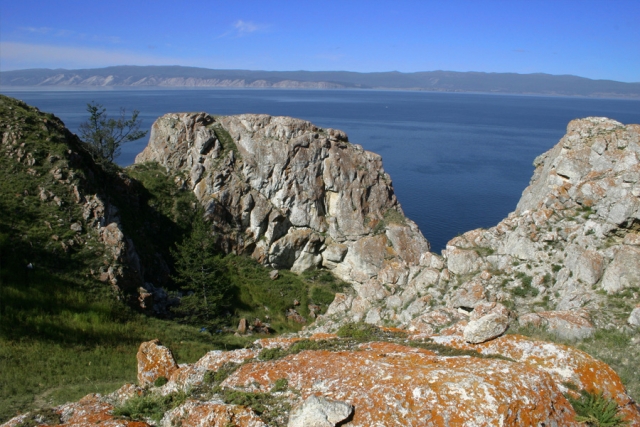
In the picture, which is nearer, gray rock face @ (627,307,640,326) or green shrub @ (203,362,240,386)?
green shrub @ (203,362,240,386)

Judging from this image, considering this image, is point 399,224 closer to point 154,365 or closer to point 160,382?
point 154,365

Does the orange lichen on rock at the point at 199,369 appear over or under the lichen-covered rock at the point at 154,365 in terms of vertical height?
over

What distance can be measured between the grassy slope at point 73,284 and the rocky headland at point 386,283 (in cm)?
98

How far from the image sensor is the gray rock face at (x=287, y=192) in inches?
1430

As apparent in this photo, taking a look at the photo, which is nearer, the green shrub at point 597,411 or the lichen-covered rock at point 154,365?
the green shrub at point 597,411

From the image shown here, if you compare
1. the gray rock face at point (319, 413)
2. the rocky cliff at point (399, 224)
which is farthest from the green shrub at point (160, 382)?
the rocky cliff at point (399, 224)

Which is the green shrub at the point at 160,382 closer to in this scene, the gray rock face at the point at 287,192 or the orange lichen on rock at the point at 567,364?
the orange lichen on rock at the point at 567,364

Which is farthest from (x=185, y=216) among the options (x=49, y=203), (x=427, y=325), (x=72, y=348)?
(x=427, y=325)

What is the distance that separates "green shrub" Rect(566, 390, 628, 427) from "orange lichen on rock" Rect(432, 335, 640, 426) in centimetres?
21

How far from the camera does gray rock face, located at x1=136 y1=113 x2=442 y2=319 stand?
36.3m

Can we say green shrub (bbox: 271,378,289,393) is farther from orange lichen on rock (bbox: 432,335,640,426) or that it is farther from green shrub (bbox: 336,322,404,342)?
orange lichen on rock (bbox: 432,335,640,426)

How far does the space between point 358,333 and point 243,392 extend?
3.12 metres

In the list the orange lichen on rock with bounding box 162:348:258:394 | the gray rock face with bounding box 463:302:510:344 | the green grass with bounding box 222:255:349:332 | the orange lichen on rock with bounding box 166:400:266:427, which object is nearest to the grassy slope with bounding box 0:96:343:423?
the green grass with bounding box 222:255:349:332

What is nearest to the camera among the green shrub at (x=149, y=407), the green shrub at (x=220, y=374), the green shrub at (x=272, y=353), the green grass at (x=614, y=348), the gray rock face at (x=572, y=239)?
the green shrub at (x=149, y=407)
